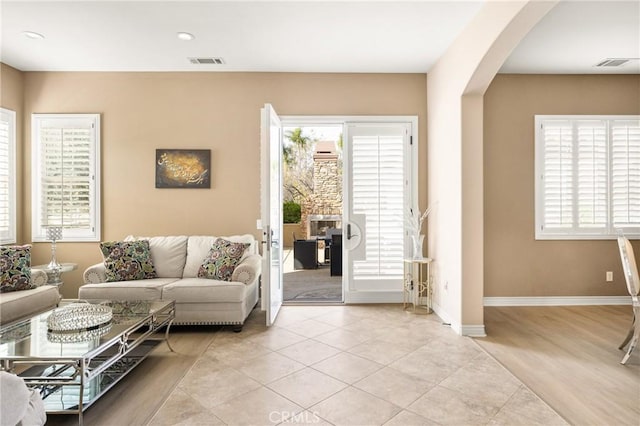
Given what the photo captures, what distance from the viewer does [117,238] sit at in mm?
4668

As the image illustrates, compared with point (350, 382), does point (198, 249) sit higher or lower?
higher

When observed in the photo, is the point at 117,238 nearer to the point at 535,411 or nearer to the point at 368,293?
the point at 368,293

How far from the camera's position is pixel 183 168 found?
4660 millimetres

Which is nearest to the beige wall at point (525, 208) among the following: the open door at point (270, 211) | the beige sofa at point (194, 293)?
the open door at point (270, 211)

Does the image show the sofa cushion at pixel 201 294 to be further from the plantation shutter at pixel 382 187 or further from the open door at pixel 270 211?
the plantation shutter at pixel 382 187

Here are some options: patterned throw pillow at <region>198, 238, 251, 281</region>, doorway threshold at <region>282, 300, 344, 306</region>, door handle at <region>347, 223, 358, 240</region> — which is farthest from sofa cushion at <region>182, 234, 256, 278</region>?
door handle at <region>347, 223, 358, 240</region>

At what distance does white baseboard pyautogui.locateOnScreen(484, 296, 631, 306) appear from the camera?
458 centimetres

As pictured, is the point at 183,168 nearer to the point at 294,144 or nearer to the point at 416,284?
the point at 416,284

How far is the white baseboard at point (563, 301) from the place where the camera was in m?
4.58

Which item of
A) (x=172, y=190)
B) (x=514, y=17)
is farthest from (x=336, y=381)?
Result: (x=172, y=190)

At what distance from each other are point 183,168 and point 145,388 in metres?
2.87

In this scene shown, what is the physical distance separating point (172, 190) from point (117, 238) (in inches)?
37.7

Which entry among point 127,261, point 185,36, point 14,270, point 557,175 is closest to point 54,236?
→ point 14,270

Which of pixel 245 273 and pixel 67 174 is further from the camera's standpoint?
pixel 67 174
